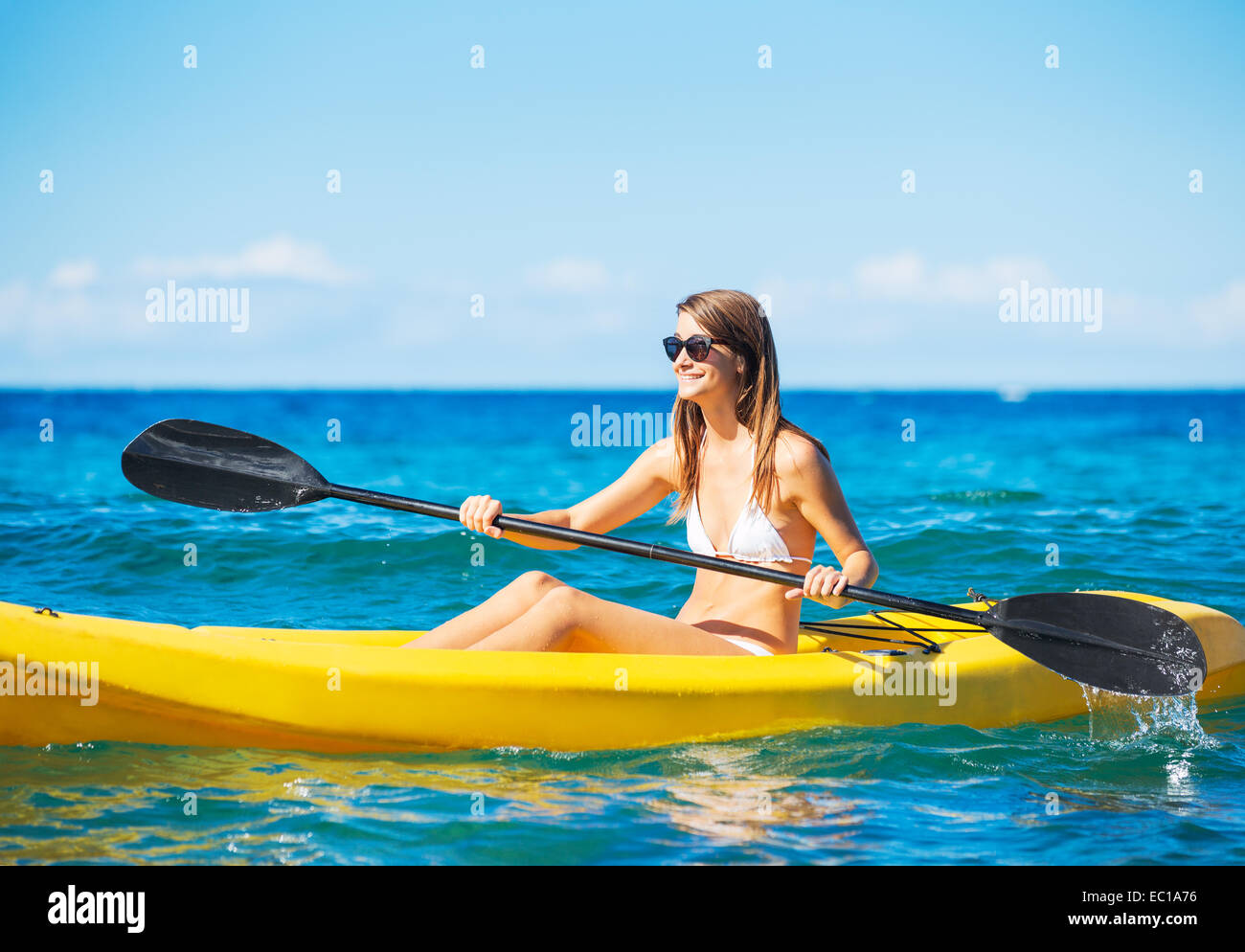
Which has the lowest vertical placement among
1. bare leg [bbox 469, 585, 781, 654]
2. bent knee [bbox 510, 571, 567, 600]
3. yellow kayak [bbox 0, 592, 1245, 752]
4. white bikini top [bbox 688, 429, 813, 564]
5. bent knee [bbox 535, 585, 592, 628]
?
yellow kayak [bbox 0, 592, 1245, 752]

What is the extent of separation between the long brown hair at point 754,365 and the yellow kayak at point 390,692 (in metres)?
0.72

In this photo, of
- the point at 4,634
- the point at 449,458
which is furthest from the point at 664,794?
the point at 449,458

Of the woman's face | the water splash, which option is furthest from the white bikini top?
the water splash

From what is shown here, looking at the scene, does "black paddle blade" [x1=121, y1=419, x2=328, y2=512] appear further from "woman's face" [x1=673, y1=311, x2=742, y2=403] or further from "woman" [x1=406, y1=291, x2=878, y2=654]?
"woman's face" [x1=673, y1=311, x2=742, y2=403]

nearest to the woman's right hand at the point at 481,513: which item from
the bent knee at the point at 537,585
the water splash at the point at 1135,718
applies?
the bent knee at the point at 537,585

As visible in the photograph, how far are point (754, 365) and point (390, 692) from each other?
1690 mm

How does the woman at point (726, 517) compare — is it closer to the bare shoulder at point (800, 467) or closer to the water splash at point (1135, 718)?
the bare shoulder at point (800, 467)

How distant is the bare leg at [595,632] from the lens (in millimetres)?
3883

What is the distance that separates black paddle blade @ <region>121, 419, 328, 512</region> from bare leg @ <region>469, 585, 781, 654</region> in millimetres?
1071

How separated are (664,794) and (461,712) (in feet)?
2.42

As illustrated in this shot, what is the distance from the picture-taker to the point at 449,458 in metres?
20.0

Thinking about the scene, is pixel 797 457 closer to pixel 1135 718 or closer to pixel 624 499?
pixel 624 499

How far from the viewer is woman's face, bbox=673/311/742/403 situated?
3.93m
